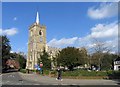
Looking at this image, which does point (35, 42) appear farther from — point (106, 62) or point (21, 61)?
point (106, 62)

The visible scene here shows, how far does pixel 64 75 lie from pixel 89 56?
57.1m

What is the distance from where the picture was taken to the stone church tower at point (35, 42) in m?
127

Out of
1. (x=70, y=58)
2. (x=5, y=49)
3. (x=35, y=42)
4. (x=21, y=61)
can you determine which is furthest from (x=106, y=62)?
(x=21, y=61)

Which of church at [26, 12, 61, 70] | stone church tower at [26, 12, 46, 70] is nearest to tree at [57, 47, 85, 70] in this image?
church at [26, 12, 61, 70]

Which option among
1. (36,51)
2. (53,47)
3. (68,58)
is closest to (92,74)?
(68,58)

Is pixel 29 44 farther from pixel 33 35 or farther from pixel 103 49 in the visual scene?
pixel 103 49

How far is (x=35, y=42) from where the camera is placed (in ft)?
419

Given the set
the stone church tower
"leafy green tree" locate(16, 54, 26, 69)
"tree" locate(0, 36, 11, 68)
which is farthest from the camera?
"leafy green tree" locate(16, 54, 26, 69)

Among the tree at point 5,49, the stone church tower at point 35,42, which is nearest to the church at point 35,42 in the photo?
the stone church tower at point 35,42

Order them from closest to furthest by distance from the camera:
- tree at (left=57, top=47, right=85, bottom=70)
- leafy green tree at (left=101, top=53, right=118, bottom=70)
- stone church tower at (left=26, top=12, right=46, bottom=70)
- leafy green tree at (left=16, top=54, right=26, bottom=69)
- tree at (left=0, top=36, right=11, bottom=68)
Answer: tree at (left=57, top=47, right=85, bottom=70) < tree at (left=0, top=36, right=11, bottom=68) < leafy green tree at (left=101, top=53, right=118, bottom=70) < stone church tower at (left=26, top=12, right=46, bottom=70) < leafy green tree at (left=16, top=54, right=26, bottom=69)

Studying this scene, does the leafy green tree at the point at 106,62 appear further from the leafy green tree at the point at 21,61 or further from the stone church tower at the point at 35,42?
the leafy green tree at the point at 21,61

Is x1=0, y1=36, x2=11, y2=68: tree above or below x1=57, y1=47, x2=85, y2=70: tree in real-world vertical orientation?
above

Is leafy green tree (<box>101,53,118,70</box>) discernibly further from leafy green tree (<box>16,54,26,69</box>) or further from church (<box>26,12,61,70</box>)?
leafy green tree (<box>16,54,26,69</box>)

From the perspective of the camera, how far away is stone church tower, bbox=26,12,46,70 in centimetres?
12656
